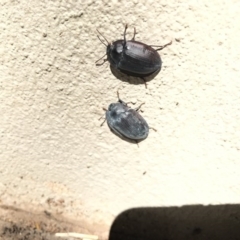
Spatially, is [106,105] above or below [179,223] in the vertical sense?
above

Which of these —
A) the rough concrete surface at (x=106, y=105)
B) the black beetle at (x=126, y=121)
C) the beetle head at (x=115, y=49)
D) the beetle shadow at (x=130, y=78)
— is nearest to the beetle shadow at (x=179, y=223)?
the rough concrete surface at (x=106, y=105)

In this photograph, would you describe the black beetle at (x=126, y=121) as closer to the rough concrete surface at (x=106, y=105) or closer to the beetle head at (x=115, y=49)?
the rough concrete surface at (x=106, y=105)

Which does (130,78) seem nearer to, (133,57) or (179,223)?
(133,57)

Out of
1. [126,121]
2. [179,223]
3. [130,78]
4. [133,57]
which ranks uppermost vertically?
[133,57]

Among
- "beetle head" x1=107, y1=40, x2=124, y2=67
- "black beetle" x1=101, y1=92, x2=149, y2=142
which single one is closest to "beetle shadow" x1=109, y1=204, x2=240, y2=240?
"black beetle" x1=101, y1=92, x2=149, y2=142

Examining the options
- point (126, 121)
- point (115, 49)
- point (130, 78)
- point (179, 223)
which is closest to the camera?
point (115, 49)

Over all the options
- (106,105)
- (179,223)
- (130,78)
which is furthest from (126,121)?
(179,223)

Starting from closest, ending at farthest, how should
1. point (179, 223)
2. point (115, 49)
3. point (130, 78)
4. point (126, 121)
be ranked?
point (115, 49) → point (130, 78) → point (126, 121) → point (179, 223)

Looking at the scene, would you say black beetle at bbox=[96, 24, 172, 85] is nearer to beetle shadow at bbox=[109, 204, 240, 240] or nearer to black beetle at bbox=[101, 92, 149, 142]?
black beetle at bbox=[101, 92, 149, 142]
